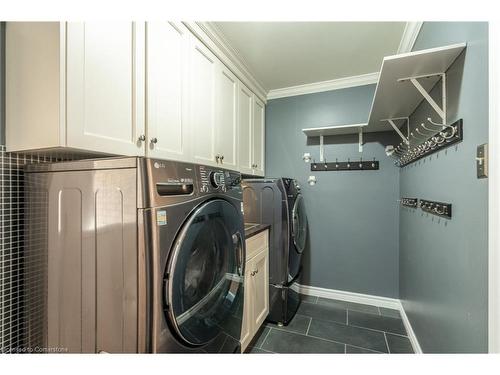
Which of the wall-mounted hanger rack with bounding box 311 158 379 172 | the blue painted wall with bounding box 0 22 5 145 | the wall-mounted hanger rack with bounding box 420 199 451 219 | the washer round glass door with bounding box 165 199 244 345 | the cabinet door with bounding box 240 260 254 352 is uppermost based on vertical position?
the blue painted wall with bounding box 0 22 5 145

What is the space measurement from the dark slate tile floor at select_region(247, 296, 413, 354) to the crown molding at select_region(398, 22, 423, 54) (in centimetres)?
234

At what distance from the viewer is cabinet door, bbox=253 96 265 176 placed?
2.59m

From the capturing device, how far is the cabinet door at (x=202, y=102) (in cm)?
156

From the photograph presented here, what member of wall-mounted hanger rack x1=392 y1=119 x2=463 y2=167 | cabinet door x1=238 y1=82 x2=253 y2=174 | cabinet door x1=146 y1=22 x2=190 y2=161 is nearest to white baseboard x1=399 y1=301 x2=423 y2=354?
wall-mounted hanger rack x1=392 y1=119 x2=463 y2=167

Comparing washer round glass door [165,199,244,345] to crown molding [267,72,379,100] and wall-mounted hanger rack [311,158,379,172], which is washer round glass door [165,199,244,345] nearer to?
wall-mounted hanger rack [311,158,379,172]

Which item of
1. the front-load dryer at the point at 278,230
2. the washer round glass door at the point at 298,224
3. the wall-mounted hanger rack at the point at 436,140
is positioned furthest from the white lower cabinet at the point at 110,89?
the wall-mounted hanger rack at the point at 436,140

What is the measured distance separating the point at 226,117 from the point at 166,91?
0.73 m

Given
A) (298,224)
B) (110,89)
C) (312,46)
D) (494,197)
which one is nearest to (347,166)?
(298,224)

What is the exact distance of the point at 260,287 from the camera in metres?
1.87

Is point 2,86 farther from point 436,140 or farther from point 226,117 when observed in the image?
point 436,140

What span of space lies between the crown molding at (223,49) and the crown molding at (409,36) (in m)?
1.31

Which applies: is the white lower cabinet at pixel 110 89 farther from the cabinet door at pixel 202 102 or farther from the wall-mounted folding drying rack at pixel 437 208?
the wall-mounted folding drying rack at pixel 437 208
